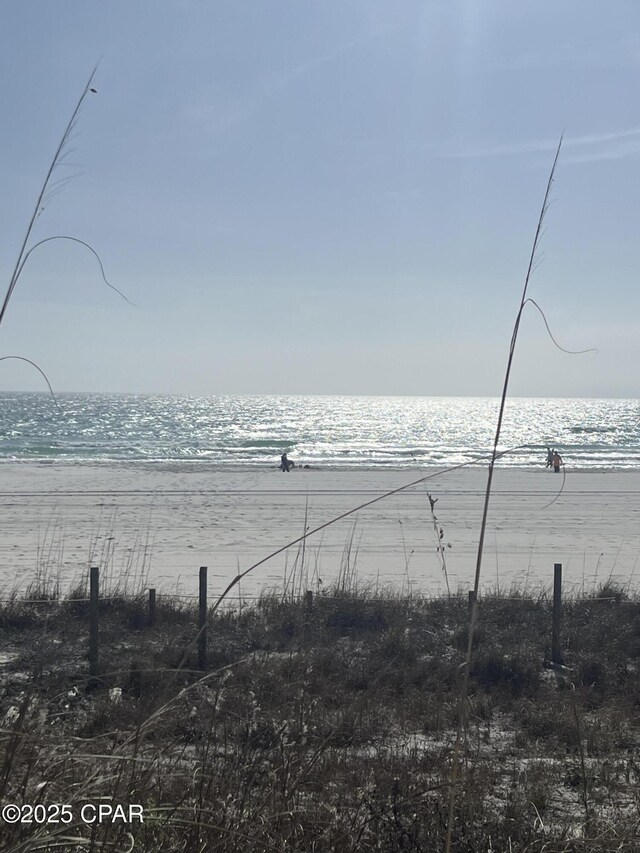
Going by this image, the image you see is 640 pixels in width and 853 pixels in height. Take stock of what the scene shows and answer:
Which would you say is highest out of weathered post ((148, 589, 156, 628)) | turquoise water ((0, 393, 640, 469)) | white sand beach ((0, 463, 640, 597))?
weathered post ((148, 589, 156, 628))

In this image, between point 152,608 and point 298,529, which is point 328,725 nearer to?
point 152,608

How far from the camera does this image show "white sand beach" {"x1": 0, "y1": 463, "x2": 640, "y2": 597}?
1344 cm

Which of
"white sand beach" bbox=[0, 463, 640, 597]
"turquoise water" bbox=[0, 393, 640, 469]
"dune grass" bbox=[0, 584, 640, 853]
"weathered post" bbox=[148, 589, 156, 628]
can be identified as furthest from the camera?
"turquoise water" bbox=[0, 393, 640, 469]

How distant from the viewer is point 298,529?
1991cm

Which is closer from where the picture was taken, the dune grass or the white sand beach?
the dune grass

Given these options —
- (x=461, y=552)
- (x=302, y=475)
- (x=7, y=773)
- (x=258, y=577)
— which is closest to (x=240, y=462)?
(x=302, y=475)

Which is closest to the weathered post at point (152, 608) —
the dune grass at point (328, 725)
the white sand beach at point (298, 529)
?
the dune grass at point (328, 725)

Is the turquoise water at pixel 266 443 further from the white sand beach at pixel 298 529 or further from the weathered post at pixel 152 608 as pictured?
the weathered post at pixel 152 608

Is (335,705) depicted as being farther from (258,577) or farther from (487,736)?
(258,577)

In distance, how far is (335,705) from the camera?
222 inches

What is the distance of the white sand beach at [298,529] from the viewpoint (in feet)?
44.1

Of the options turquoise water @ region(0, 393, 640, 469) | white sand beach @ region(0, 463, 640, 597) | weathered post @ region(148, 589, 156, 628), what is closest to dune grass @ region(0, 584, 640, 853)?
weathered post @ region(148, 589, 156, 628)

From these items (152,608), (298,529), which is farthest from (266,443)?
(152,608)

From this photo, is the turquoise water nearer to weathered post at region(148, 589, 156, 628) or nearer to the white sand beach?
the white sand beach
